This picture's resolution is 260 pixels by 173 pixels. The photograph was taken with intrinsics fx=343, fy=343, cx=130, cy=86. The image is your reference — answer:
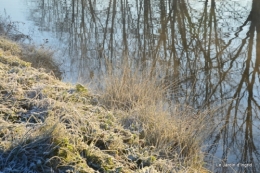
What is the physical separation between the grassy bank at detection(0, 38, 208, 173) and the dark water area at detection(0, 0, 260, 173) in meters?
0.60

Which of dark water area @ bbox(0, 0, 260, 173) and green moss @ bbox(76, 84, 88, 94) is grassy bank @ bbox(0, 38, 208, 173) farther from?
dark water area @ bbox(0, 0, 260, 173)

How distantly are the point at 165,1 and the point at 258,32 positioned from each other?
5144 millimetres

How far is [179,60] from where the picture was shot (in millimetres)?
8234

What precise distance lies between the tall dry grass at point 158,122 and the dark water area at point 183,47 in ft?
1.32

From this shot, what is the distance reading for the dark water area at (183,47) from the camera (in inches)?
209

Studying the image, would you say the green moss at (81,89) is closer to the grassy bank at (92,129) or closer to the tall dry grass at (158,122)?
the grassy bank at (92,129)

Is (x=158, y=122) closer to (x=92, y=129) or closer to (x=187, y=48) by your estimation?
(x=92, y=129)

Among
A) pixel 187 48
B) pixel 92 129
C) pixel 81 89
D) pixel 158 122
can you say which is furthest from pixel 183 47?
pixel 92 129

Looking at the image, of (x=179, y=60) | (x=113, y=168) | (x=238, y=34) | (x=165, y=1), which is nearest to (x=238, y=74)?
(x=179, y=60)

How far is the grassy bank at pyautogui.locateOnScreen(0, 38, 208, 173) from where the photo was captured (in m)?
3.18

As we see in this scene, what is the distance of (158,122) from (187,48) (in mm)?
5084

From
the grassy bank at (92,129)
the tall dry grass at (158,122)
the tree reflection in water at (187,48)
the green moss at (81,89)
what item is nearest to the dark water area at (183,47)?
the tree reflection in water at (187,48)

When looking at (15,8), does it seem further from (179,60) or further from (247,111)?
(247,111)

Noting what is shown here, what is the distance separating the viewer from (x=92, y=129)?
148 inches
